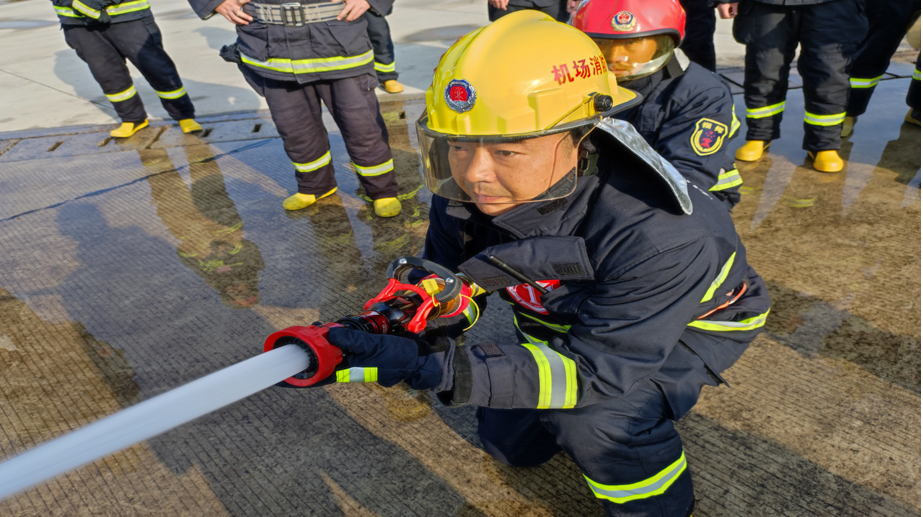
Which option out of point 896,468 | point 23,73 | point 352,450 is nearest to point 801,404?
point 896,468

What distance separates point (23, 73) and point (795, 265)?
8.34m

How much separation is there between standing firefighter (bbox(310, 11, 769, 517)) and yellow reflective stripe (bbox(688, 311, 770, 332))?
1.9 inches

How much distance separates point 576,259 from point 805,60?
2816 mm

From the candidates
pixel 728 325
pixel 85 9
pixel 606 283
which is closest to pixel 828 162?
pixel 728 325

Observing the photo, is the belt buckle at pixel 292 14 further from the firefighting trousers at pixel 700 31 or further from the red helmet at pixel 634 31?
the firefighting trousers at pixel 700 31

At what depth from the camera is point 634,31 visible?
7.91 ft

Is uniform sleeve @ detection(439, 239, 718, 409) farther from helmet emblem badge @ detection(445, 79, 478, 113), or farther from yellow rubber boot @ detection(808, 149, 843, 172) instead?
yellow rubber boot @ detection(808, 149, 843, 172)

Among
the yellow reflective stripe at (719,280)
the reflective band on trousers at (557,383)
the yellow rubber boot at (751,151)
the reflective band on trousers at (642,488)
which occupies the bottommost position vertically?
the yellow rubber boot at (751,151)

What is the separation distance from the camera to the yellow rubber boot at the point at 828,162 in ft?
10.8

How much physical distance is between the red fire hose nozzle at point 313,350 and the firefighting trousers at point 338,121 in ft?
6.93

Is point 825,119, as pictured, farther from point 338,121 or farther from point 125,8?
point 125,8

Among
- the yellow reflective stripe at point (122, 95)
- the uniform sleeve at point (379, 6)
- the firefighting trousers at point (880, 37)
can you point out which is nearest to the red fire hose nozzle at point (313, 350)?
the uniform sleeve at point (379, 6)

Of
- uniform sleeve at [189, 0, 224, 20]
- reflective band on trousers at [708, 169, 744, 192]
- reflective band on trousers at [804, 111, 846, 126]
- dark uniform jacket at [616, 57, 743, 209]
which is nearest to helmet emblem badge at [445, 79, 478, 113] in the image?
dark uniform jacket at [616, 57, 743, 209]

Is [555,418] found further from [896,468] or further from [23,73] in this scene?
[23,73]
